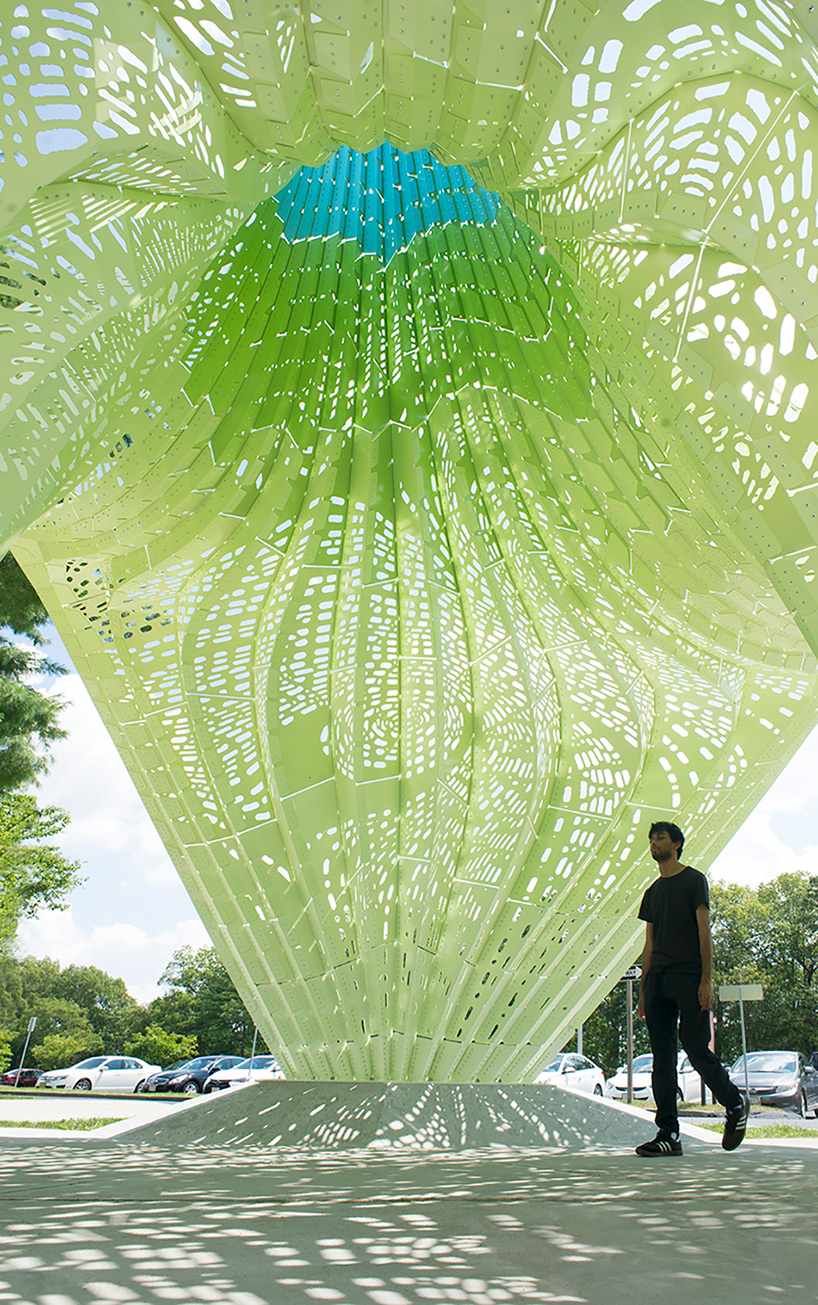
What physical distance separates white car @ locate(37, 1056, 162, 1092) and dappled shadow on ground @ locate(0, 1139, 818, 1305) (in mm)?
24159

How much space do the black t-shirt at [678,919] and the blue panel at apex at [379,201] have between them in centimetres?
526

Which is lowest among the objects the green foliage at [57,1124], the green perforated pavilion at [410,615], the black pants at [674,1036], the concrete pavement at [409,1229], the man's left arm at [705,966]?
the green foliage at [57,1124]

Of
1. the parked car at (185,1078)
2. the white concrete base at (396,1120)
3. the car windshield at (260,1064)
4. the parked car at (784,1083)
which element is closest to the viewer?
the white concrete base at (396,1120)

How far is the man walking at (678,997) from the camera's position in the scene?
4.22 metres

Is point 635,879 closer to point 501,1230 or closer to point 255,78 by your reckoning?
point 501,1230

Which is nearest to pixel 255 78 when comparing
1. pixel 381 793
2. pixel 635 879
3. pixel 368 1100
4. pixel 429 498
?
pixel 429 498

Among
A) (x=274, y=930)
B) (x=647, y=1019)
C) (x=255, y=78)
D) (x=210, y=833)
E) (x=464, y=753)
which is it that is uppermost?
(x=255, y=78)

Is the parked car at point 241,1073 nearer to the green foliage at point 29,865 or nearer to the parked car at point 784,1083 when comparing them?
the green foliage at point 29,865

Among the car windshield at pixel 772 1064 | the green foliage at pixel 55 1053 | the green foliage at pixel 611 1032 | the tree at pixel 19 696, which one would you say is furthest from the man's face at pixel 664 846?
the green foliage at pixel 55 1053

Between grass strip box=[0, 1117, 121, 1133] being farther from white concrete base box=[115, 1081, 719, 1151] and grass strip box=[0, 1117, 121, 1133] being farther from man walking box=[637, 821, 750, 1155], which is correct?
man walking box=[637, 821, 750, 1155]

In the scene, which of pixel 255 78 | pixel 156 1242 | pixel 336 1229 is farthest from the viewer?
pixel 255 78

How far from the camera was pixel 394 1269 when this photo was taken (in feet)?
6.46

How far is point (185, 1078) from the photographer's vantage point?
78.6 feet

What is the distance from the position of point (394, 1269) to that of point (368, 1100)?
4.14 meters
